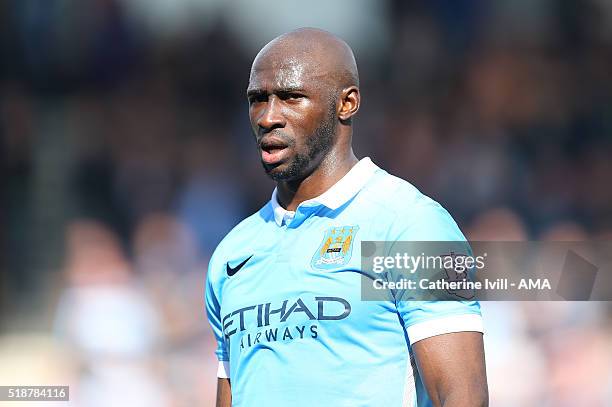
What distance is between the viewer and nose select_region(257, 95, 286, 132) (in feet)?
9.04

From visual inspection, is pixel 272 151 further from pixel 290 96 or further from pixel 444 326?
pixel 444 326

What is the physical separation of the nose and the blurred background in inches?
97.4

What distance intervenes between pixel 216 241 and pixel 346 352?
342cm

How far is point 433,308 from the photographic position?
2381mm

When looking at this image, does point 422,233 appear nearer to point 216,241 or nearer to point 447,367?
point 447,367

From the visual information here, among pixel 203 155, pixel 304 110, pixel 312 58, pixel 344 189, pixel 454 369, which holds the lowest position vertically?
pixel 454 369

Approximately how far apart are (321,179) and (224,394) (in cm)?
77

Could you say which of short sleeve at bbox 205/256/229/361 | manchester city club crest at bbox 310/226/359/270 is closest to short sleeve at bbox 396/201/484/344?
manchester city club crest at bbox 310/226/359/270

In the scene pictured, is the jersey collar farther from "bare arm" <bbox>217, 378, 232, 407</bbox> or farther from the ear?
"bare arm" <bbox>217, 378, 232, 407</bbox>

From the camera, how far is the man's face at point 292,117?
2.77 meters

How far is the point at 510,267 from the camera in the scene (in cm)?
483

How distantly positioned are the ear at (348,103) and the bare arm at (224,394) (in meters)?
0.92

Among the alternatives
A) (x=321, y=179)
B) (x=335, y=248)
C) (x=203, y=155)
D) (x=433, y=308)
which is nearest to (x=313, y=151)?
(x=321, y=179)

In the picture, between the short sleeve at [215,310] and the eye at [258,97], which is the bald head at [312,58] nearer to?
the eye at [258,97]
